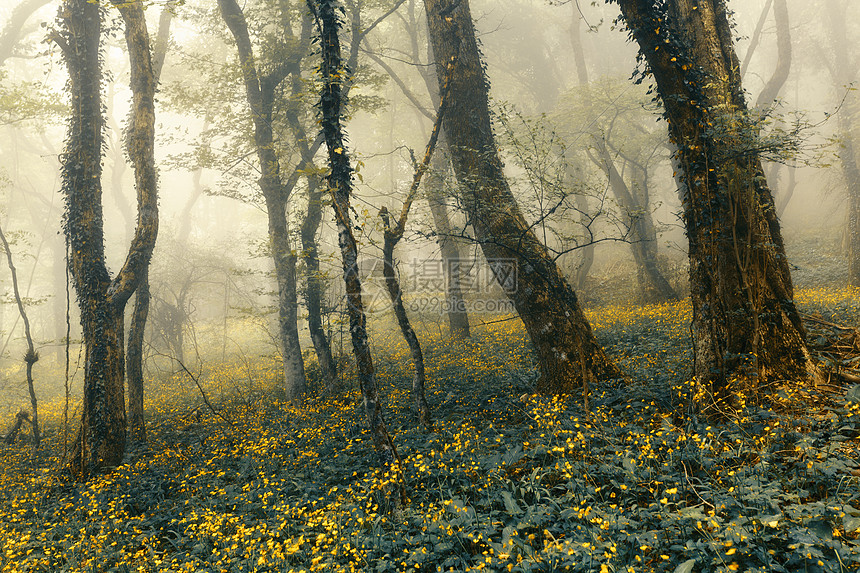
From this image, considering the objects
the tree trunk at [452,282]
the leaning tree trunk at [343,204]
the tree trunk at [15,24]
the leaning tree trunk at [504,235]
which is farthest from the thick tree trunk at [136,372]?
the tree trunk at [15,24]

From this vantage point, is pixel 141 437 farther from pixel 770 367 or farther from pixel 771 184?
pixel 771 184

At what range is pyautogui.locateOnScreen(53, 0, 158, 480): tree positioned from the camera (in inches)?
305

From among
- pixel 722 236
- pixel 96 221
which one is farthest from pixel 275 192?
Result: pixel 722 236

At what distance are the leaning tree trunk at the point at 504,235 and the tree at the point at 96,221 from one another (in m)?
5.60

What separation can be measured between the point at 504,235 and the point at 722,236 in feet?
9.65

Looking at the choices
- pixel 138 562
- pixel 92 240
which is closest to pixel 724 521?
pixel 138 562

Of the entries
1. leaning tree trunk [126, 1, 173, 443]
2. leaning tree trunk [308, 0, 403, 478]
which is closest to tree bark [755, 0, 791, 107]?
leaning tree trunk [308, 0, 403, 478]

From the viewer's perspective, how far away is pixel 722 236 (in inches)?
217

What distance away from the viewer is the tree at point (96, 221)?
7750 millimetres

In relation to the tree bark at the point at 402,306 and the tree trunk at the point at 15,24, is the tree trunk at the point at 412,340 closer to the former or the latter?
the tree bark at the point at 402,306

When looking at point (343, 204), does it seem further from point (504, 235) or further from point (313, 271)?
point (313, 271)

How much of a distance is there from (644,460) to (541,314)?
311cm

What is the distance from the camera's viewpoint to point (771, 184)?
23750mm

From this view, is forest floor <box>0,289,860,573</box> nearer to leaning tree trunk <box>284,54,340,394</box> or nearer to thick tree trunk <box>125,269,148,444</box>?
thick tree trunk <box>125,269,148,444</box>
